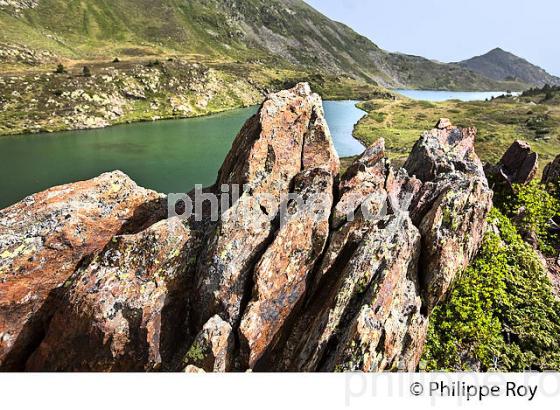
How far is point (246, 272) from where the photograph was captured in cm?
1522

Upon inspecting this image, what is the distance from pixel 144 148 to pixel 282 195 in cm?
9381

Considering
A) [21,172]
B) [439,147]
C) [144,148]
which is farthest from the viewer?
[144,148]

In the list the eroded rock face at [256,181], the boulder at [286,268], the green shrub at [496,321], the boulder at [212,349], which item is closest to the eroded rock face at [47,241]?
the eroded rock face at [256,181]

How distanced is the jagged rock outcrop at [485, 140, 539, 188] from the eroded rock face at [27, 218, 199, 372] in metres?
25.0

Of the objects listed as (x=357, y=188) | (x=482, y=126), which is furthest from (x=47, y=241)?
(x=482, y=126)

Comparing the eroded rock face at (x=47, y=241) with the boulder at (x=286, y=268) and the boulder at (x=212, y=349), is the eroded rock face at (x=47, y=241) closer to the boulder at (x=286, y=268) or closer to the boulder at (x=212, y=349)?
the boulder at (x=212, y=349)

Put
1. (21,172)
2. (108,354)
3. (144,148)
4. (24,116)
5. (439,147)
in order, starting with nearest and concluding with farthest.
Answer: (108,354), (439,147), (21,172), (144,148), (24,116)

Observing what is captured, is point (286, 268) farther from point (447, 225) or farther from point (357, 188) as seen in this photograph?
point (447, 225)

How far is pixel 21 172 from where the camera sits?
77.7m

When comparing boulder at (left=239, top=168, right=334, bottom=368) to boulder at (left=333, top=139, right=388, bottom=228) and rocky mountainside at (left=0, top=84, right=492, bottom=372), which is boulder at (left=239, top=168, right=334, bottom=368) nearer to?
rocky mountainside at (left=0, top=84, right=492, bottom=372)

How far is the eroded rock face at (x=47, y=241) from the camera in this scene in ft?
51.4

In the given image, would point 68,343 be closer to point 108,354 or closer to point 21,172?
point 108,354
